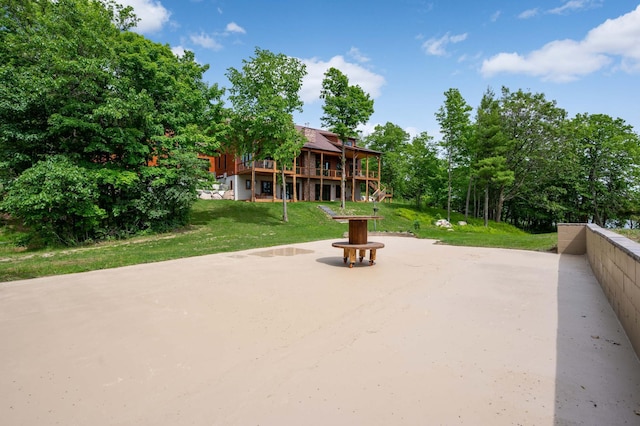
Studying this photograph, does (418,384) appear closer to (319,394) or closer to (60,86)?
(319,394)

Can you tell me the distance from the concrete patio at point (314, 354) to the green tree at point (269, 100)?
45.1 ft

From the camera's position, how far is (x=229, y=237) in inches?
566

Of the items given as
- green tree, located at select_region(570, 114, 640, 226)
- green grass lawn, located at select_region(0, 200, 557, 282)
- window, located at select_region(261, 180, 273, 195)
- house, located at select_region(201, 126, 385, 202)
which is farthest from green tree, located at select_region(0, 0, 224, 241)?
green tree, located at select_region(570, 114, 640, 226)

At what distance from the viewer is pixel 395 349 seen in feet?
10.8

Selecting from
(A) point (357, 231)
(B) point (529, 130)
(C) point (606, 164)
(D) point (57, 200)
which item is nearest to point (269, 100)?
(D) point (57, 200)

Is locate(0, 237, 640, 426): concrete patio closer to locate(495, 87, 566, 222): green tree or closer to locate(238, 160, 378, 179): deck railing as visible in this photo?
locate(238, 160, 378, 179): deck railing

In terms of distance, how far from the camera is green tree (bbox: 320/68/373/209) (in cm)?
2456

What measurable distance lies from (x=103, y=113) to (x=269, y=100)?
8794 mm

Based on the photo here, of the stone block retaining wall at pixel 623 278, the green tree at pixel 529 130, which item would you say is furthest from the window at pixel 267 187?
the stone block retaining wall at pixel 623 278

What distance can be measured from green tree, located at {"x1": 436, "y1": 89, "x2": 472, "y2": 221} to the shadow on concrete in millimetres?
23862

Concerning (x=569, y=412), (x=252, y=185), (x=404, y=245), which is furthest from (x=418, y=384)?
(x=252, y=185)

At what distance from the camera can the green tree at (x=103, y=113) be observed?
12.0 m

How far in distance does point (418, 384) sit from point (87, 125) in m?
14.4

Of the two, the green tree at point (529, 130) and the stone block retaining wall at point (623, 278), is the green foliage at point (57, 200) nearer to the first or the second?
the stone block retaining wall at point (623, 278)
